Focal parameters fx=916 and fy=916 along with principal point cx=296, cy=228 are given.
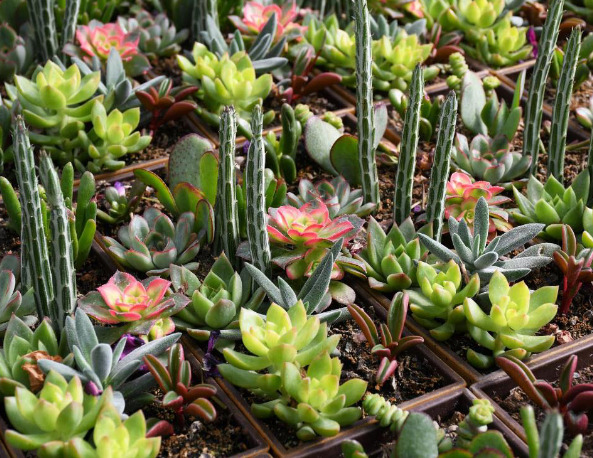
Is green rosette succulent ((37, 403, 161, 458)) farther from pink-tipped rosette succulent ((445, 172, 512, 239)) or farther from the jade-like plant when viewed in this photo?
pink-tipped rosette succulent ((445, 172, 512, 239))

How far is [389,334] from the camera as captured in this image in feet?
5.03

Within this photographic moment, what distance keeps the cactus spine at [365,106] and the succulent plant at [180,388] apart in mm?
637

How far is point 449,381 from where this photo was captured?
1513 millimetres

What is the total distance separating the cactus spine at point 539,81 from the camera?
6.11ft

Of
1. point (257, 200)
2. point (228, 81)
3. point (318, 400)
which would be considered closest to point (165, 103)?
point (228, 81)

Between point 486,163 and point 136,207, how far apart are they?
0.75 meters

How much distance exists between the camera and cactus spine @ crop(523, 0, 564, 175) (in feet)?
6.11

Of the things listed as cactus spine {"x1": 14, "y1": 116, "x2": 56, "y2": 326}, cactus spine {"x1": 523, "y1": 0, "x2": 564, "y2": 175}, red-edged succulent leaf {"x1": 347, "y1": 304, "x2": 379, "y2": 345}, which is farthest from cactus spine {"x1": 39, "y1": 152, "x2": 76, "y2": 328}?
cactus spine {"x1": 523, "y1": 0, "x2": 564, "y2": 175}

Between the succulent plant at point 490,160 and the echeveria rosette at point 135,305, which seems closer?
the echeveria rosette at point 135,305

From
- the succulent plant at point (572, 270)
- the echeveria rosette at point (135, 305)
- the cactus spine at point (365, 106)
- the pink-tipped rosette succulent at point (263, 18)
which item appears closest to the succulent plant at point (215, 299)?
the echeveria rosette at point (135, 305)

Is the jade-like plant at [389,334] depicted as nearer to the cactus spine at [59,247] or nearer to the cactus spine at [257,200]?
the cactus spine at [257,200]

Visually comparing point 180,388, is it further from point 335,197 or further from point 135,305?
point 335,197

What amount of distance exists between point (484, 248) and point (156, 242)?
62cm

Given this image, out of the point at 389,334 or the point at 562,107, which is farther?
the point at 562,107
